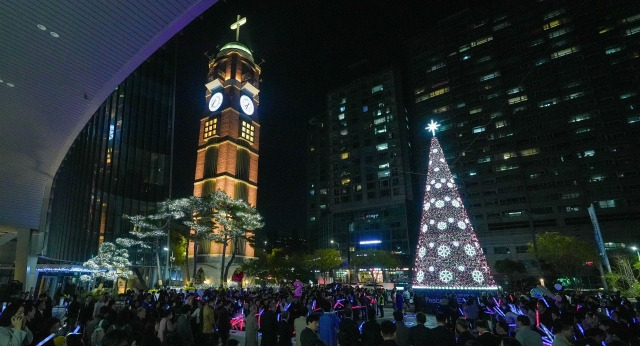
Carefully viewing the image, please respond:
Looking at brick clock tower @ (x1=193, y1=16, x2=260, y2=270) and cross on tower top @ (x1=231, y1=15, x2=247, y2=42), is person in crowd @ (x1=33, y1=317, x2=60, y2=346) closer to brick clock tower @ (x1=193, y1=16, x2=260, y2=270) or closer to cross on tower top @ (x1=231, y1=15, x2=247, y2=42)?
brick clock tower @ (x1=193, y1=16, x2=260, y2=270)

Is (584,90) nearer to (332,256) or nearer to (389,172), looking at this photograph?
(389,172)

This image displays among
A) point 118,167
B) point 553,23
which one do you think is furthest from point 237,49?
point 553,23

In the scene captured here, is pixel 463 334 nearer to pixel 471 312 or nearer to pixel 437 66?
pixel 471 312

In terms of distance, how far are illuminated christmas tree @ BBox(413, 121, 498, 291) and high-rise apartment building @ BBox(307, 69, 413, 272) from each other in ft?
175

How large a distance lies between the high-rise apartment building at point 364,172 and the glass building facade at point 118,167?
4005cm

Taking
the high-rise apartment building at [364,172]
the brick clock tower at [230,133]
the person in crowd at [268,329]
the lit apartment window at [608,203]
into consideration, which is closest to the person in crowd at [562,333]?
the person in crowd at [268,329]

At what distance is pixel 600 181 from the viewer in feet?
208

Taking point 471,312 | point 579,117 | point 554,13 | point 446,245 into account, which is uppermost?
point 554,13

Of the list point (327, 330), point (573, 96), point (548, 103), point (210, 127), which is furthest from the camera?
point (548, 103)

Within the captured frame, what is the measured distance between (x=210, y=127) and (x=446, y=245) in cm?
5302

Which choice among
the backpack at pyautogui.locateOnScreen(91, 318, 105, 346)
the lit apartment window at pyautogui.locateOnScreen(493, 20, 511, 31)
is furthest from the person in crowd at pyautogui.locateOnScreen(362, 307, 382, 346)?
the lit apartment window at pyautogui.locateOnScreen(493, 20, 511, 31)

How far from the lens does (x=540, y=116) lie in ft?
236

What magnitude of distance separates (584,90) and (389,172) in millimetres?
42111

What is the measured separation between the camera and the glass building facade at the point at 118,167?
36.2 m
